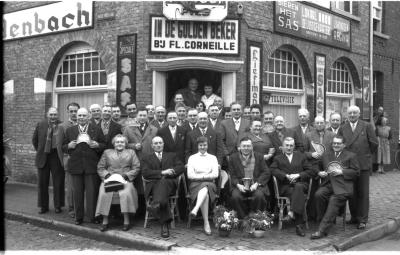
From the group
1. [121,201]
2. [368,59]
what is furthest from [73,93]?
[368,59]

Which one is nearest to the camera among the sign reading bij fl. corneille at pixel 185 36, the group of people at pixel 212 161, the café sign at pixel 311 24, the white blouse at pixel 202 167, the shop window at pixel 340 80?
the group of people at pixel 212 161

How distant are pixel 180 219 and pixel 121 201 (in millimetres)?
1205

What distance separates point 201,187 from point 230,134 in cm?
132

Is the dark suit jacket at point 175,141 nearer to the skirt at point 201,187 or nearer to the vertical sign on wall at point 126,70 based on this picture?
the skirt at point 201,187

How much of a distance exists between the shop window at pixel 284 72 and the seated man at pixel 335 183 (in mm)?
4382

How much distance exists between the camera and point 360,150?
23.9 ft

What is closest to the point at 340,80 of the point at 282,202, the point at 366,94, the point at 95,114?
the point at 366,94

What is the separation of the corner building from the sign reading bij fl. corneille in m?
0.02

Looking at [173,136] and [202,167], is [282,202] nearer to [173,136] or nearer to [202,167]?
[202,167]

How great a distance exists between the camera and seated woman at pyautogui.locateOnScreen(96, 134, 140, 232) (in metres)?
6.80

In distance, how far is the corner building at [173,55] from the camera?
9.26m

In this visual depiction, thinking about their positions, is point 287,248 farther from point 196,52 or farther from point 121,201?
point 196,52

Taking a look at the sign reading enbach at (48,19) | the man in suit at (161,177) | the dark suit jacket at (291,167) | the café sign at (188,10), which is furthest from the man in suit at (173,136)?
the sign reading enbach at (48,19)

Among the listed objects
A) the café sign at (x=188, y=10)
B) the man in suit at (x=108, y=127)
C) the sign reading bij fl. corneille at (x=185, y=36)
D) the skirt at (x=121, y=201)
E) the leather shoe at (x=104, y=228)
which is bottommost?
the leather shoe at (x=104, y=228)
